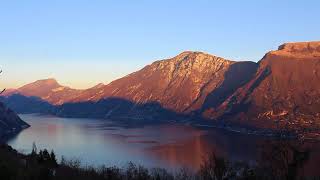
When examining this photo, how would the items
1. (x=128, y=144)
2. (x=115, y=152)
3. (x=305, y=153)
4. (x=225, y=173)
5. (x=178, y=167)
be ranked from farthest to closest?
(x=128, y=144) < (x=115, y=152) < (x=178, y=167) < (x=225, y=173) < (x=305, y=153)

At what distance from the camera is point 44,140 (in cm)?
11981

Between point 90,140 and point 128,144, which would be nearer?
point 128,144

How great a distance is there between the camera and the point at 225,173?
131 ft

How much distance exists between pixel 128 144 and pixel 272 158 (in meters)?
82.1

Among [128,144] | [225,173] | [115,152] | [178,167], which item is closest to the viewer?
[225,173]

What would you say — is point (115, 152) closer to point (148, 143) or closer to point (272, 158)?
point (148, 143)

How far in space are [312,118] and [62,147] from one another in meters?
116

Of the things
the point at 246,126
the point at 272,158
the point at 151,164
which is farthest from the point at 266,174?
the point at 246,126

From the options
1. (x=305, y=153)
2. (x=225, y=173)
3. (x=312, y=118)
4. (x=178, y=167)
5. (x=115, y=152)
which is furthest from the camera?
(x=312, y=118)

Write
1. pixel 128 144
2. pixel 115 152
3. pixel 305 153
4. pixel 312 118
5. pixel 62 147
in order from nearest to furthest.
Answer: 1. pixel 305 153
2. pixel 115 152
3. pixel 62 147
4. pixel 128 144
5. pixel 312 118

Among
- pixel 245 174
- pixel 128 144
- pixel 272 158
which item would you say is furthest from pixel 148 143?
pixel 272 158

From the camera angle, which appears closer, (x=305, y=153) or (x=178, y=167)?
(x=305, y=153)

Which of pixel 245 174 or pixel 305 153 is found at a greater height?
pixel 305 153

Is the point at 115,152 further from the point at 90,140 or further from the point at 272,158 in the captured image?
the point at 272,158
